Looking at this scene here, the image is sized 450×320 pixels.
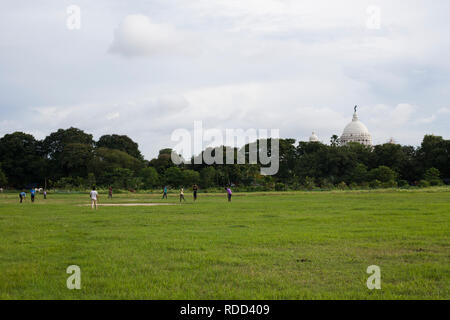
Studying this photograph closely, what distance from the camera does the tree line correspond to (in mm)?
61906

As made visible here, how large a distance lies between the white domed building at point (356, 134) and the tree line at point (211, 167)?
32615mm

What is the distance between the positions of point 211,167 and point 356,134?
222ft

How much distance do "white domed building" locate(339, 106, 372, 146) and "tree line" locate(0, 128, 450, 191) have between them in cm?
3261

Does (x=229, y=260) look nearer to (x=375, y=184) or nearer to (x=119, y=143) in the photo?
(x=375, y=184)

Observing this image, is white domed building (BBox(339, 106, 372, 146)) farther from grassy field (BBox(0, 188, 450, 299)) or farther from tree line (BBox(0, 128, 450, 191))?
grassy field (BBox(0, 188, 450, 299))

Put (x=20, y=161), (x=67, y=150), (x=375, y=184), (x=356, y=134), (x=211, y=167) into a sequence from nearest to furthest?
(x=375, y=184) → (x=211, y=167) → (x=67, y=150) → (x=20, y=161) → (x=356, y=134)

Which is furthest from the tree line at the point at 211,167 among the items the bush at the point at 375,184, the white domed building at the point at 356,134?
the white domed building at the point at 356,134

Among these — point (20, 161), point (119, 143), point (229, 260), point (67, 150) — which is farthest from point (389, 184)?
point (20, 161)

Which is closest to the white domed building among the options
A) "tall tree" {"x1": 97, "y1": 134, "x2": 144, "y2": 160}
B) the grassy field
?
"tall tree" {"x1": 97, "y1": 134, "x2": 144, "y2": 160}

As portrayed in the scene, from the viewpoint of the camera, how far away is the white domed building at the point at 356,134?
396 feet

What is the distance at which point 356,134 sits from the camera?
122m

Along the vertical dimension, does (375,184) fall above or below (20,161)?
below
